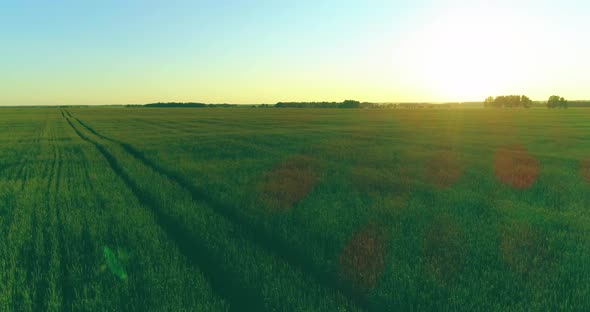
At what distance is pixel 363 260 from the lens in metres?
6.20

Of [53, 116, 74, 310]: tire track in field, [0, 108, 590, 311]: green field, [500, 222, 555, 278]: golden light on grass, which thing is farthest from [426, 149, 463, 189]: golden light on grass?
[53, 116, 74, 310]: tire track in field

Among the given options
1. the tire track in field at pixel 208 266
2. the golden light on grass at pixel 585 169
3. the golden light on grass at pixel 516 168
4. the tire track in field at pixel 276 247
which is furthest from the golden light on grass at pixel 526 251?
the golden light on grass at pixel 585 169

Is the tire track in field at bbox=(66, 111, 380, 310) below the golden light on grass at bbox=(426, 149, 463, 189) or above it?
below

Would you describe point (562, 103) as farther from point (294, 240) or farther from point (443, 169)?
point (294, 240)

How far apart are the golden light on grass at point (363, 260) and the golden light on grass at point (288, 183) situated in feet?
9.44

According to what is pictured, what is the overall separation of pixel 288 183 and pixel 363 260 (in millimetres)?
6537

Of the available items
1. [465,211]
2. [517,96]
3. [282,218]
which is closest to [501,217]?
[465,211]

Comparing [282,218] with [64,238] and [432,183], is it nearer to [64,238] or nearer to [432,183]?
[64,238]

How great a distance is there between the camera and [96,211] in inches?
370

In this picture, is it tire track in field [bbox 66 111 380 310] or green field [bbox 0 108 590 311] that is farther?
tire track in field [bbox 66 111 380 310]

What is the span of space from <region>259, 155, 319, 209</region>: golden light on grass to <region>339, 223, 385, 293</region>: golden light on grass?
9.44 ft

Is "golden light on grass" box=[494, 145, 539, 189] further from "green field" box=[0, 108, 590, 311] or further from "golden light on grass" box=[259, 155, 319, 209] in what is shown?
"golden light on grass" box=[259, 155, 319, 209]

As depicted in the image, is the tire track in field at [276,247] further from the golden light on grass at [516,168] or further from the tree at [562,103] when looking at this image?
the tree at [562,103]

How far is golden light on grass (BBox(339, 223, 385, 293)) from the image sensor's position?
5549 mm
